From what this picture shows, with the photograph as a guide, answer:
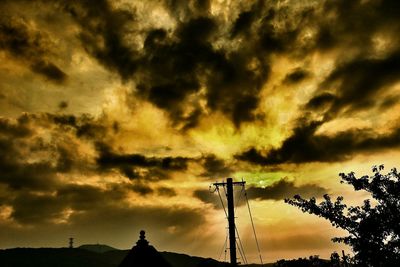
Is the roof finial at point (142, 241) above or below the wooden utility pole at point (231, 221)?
below

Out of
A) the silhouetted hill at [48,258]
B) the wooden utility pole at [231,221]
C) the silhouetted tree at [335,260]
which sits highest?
the silhouetted hill at [48,258]

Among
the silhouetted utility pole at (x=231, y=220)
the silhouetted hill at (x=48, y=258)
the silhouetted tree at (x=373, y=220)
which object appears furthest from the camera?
the silhouetted hill at (x=48, y=258)

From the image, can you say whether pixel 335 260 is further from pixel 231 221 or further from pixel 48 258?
pixel 48 258

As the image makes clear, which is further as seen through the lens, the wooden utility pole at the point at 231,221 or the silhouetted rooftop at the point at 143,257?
the wooden utility pole at the point at 231,221

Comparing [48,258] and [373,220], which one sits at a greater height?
[48,258]

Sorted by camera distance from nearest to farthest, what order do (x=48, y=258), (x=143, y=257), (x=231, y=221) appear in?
(x=143, y=257) → (x=231, y=221) → (x=48, y=258)

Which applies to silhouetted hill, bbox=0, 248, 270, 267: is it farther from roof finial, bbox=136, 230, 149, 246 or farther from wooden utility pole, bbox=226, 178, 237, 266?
roof finial, bbox=136, 230, 149, 246

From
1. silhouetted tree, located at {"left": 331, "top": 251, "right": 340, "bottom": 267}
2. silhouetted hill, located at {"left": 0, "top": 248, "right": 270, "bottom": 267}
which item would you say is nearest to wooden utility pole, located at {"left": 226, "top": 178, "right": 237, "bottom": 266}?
silhouetted tree, located at {"left": 331, "top": 251, "right": 340, "bottom": 267}

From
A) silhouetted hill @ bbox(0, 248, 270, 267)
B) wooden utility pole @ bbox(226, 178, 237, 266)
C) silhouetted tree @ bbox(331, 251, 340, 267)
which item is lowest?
silhouetted tree @ bbox(331, 251, 340, 267)

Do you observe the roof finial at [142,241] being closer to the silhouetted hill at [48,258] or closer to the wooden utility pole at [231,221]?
the wooden utility pole at [231,221]

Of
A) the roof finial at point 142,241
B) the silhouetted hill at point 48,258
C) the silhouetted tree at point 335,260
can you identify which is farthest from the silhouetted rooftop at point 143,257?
the silhouetted hill at point 48,258

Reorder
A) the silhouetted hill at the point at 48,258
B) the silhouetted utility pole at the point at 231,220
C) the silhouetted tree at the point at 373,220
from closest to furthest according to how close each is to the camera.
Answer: the silhouetted tree at the point at 373,220 → the silhouetted utility pole at the point at 231,220 → the silhouetted hill at the point at 48,258

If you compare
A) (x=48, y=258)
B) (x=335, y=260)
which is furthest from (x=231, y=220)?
(x=48, y=258)

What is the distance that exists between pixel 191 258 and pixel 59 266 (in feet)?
267
